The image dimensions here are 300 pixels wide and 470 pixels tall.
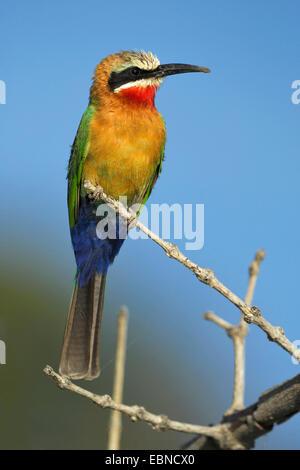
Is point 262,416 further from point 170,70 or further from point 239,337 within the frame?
point 170,70

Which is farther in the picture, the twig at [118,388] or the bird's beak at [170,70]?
the bird's beak at [170,70]

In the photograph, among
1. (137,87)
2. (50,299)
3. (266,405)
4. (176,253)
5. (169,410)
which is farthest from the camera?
(50,299)

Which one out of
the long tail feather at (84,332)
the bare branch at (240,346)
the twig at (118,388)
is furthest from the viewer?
the long tail feather at (84,332)

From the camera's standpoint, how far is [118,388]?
107 inches

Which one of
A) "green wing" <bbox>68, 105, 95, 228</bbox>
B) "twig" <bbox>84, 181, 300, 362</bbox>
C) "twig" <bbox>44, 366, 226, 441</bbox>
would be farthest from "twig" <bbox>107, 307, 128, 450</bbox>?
"green wing" <bbox>68, 105, 95, 228</bbox>

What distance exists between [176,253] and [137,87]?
2.08m

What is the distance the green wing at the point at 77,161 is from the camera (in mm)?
4723

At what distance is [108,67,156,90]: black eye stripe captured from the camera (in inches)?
187

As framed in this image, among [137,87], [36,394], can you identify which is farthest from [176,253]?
[36,394]

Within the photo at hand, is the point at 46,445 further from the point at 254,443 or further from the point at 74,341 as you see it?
the point at 254,443

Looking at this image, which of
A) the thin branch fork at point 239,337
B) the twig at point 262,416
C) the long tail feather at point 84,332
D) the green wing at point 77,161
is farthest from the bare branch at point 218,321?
the green wing at point 77,161

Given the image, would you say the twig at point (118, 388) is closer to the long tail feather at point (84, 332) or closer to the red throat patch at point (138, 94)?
the long tail feather at point (84, 332)

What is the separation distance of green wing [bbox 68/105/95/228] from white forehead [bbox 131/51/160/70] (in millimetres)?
469
